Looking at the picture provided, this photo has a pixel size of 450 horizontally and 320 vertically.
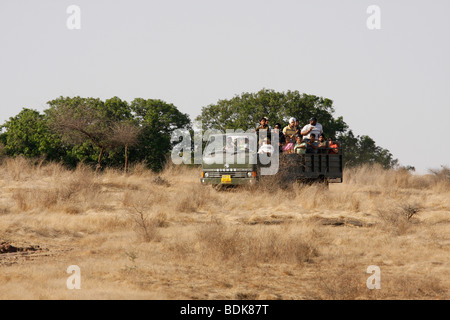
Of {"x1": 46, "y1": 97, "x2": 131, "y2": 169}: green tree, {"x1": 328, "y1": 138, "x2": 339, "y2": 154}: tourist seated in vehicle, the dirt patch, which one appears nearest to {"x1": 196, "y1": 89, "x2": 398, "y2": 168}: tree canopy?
{"x1": 46, "y1": 97, "x2": 131, "y2": 169}: green tree

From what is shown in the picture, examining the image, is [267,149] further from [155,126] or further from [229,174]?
[155,126]

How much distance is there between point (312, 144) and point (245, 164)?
2.34 metres

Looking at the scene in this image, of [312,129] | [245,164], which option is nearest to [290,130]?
[312,129]

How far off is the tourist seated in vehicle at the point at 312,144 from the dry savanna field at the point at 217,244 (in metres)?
1.16

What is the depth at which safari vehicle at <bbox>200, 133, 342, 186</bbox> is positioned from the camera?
16.2 m

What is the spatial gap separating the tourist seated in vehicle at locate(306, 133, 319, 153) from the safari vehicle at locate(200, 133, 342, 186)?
20cm

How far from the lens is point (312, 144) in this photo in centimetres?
1727

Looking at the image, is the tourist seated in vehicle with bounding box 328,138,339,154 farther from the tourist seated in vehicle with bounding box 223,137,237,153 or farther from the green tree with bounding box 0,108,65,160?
the green tree with bounding box 0,108,65,160

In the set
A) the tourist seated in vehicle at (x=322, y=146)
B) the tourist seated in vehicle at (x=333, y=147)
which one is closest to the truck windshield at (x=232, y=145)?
the tourist seated in vehicle at (x=322, y=146)

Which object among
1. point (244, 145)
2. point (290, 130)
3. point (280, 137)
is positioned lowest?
point (244, 145)

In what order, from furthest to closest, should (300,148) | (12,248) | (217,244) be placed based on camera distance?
(300,148)
(12,248)
(217,244)
